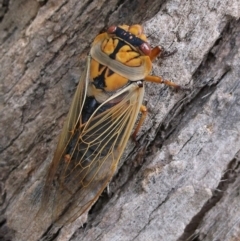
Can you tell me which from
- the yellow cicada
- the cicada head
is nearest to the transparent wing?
the yellow cicada

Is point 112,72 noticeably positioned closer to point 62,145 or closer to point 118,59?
point 118,59

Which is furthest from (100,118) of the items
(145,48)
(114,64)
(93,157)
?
(145,48)

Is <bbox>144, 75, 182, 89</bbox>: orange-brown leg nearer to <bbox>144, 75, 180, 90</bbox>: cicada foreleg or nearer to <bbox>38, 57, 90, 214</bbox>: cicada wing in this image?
<bbox>144, 75, 180, 90</bbox>: cicada foreleg

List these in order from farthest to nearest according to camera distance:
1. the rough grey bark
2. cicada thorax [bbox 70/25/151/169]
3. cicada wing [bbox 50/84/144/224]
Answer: cicada thorax [bbox 70/25/151/169] < cicada wing [bbox 50/84/144/224] < the rough grey bark

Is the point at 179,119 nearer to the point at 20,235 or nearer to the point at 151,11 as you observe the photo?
the point at 151,11

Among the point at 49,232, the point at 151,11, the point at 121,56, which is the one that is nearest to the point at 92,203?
the point at 49,232

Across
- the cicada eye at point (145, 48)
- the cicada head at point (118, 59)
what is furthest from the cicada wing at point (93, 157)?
the cicada eye at point (145, 48)

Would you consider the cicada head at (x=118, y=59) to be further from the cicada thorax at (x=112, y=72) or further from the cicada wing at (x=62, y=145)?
the cicada wing at (x=62, y=145)
